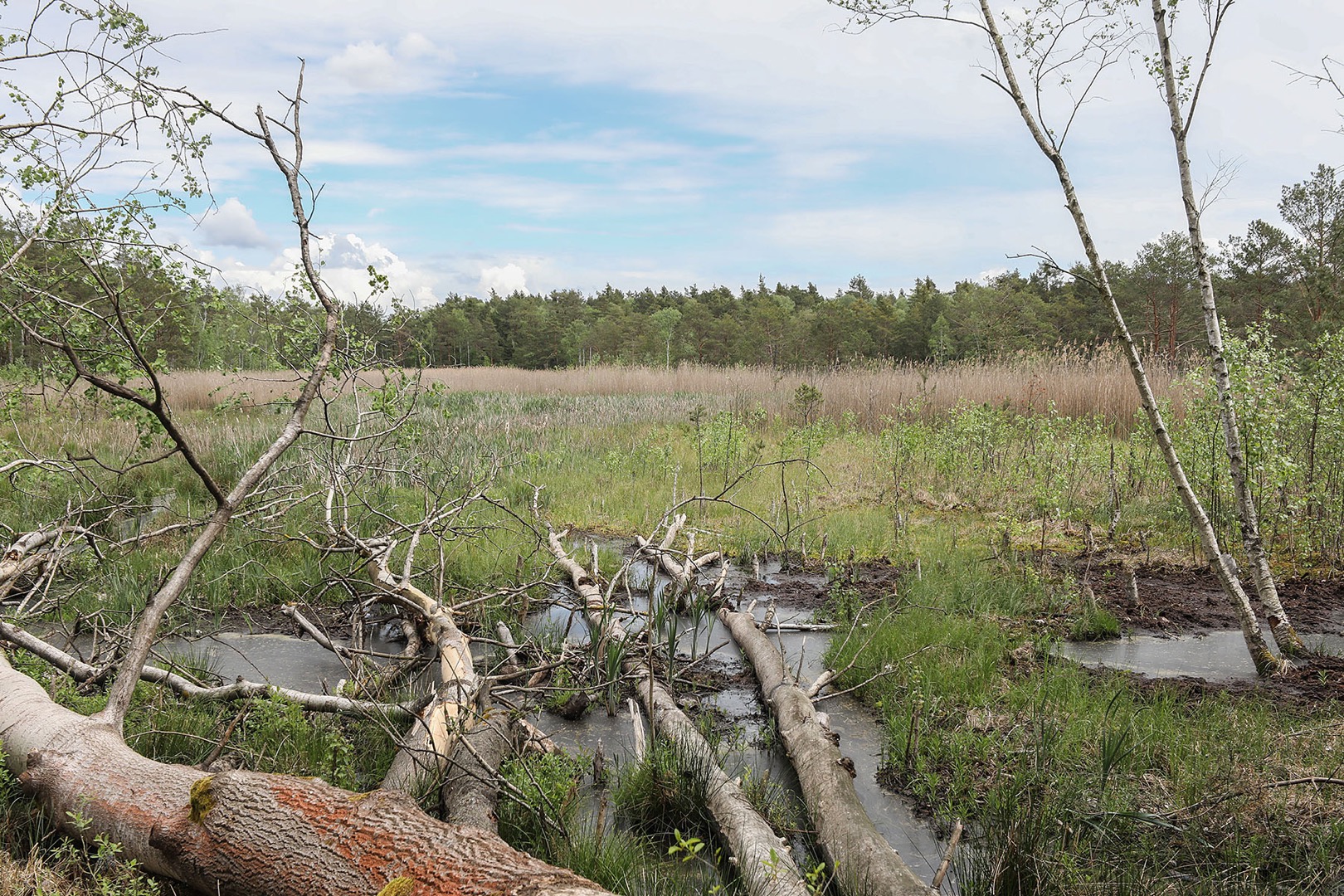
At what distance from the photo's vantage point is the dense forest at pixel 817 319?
609 centimetres

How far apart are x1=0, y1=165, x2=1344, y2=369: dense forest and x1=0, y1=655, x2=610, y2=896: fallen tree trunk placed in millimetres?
2562

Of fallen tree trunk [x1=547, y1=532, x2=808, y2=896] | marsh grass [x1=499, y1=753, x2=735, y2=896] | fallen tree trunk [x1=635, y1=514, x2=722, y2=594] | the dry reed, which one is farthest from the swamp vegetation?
the dry reed

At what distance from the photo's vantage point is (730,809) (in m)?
3.07

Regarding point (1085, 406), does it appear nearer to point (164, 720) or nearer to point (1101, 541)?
point (1101, 541)

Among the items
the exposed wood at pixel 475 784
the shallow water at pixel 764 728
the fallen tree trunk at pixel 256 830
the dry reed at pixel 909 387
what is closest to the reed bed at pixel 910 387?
the dry reed at pixel 909 387

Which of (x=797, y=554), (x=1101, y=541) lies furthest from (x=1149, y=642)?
(x=797, y=554)

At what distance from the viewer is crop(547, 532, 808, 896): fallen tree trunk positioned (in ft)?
8.45

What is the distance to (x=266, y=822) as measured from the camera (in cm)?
246

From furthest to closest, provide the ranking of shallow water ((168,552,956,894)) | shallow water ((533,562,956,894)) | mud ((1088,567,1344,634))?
mud ((1088,567,1344,634))
shallow water ((168,552,956,894))
shallow water ((533,562,956,894))

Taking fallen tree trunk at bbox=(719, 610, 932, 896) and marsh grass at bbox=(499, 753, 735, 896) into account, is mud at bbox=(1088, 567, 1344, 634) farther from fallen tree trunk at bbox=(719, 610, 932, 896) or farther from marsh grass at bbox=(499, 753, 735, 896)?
marsh grass at bbox=(499, 753, 735, 896)

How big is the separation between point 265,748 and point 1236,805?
400cm

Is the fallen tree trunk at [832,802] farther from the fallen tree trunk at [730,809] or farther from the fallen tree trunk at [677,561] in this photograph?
the fallen tree trunk at [677,561]

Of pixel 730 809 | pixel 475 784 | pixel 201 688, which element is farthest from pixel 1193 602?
pixel 201 688

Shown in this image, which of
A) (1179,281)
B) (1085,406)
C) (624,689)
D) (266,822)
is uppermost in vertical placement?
(1179,281)
